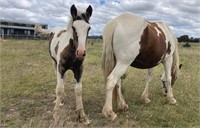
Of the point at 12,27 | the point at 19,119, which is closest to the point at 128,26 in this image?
the point at 19,119

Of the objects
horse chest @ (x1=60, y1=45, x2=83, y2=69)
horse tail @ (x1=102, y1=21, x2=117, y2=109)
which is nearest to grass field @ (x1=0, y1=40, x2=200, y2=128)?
horse tail @ (x1=102, y1=21, x2=117, y2=109)

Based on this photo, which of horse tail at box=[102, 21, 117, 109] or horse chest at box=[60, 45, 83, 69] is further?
horse tail at box=[102, 21, 117, 109]

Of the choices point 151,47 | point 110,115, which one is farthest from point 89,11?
point 110,115

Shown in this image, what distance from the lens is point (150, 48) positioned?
5.37m

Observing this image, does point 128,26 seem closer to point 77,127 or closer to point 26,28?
point 77,127

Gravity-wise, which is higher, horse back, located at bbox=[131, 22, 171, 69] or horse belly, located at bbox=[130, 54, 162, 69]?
horse back, located at bbox=[131, 22, 171, 69]

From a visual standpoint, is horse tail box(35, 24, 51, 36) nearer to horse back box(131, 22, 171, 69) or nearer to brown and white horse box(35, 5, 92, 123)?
brown and white horse box(35, 5, 92, 123)

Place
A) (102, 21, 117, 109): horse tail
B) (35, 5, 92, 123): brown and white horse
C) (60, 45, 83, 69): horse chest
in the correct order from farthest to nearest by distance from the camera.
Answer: (102, 21, 117, 109): horse tail < (60, 45, 83, 69): horse chest < (35, 5, 92, 123): brown and white horse

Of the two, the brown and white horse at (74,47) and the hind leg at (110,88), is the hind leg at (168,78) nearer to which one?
the hind leg at (110,88)

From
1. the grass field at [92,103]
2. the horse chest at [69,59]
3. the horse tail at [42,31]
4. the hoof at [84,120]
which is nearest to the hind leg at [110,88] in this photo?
the grass field at [92,103]

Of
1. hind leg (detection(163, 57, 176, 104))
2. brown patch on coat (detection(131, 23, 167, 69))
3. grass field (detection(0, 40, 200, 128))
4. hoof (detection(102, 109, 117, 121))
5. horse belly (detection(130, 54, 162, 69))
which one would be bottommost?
grass field (detection(0, 40, 200, 128))

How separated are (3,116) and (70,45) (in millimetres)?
1854

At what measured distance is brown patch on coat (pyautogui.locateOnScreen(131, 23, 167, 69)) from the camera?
5.26 meters

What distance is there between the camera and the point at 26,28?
67188 millimetres
